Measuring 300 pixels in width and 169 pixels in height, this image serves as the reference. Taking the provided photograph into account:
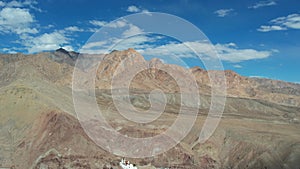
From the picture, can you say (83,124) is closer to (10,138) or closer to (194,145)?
(10,138)

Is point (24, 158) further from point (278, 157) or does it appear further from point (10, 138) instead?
point (278, 157)

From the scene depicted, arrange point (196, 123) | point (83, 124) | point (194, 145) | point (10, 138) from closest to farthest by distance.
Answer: point (10, 138), point (83, 124), point (194, 145), point (196, 123)

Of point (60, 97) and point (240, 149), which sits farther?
point (60, 97)

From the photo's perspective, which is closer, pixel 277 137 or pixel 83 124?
pixel 83 124

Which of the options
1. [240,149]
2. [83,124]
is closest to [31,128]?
[83,124]

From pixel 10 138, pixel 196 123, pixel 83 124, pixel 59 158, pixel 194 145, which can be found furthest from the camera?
pixel 196 123

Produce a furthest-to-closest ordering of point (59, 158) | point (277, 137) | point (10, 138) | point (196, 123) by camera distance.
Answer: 1. point (196, 123)
2. point (277, 137)
3. point (10, 138)
4. point (59, 158)

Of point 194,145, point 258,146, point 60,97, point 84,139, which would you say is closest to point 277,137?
point 258,146

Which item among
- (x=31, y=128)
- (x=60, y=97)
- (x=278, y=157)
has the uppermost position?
(x=60, y=97)

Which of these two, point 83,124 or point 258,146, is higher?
point 83,124
